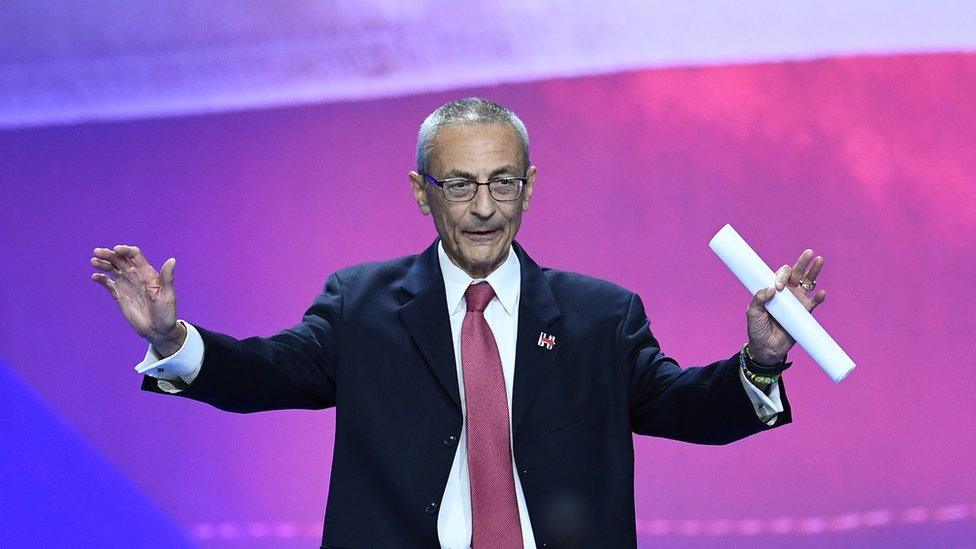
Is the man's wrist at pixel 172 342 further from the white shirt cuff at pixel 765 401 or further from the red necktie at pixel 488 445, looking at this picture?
the white shirt cuff at pixel 765 401

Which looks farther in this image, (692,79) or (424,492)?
(692,79)

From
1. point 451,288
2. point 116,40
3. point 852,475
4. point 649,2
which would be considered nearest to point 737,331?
point 852,475

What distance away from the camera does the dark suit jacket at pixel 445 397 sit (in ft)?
8.23

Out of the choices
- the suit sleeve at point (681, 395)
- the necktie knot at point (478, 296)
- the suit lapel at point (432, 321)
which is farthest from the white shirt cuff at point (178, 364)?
the suit sleeve at point (681, 395)

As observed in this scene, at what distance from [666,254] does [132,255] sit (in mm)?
1884

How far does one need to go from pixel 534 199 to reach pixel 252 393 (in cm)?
156

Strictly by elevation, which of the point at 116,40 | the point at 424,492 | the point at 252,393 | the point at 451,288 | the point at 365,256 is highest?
the point at 116,40

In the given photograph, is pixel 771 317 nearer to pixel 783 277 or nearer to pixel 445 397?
pixel 783 277

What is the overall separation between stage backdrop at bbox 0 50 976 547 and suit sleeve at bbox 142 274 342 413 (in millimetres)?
1297

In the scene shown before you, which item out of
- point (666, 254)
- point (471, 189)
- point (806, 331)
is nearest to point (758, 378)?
point (806, 331)

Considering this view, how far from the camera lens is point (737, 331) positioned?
3.85 m

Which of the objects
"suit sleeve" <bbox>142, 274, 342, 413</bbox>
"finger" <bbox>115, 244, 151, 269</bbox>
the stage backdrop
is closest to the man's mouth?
"suit sleeve" <bbox>142, 274, 342, 413</bbox>

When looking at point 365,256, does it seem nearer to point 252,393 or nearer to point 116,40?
point 116,40

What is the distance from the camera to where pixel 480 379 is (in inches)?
102
